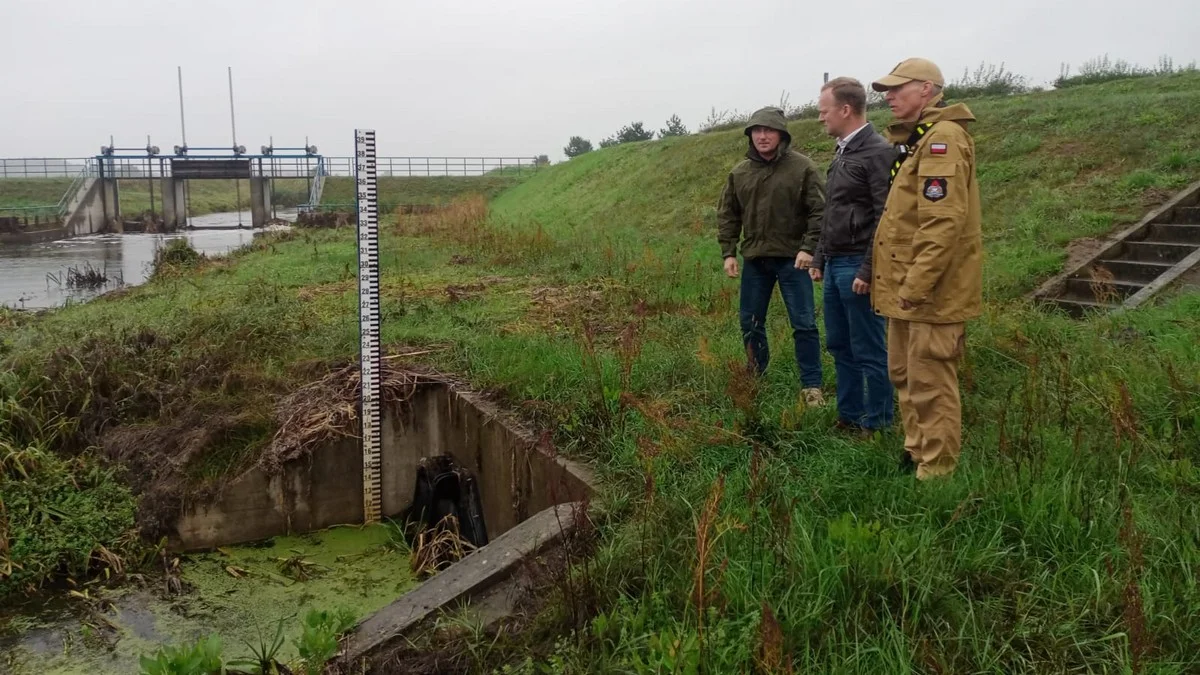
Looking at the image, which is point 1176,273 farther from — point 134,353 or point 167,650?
point 134,353

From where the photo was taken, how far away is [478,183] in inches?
1775

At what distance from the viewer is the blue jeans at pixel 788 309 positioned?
203 inches

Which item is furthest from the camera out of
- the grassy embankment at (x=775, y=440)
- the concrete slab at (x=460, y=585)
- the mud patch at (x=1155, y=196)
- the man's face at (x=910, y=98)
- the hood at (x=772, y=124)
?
the mud patch at (x=1155, y=196)

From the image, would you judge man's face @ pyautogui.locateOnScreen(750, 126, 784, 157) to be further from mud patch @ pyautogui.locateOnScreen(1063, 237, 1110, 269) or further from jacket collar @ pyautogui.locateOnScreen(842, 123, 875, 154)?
mud patch @ pyautogui.locateOnScreen(1063, 237, 1110, 269)

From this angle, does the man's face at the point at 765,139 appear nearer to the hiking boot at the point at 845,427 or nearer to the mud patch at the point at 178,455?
the hiking boot at the point at 845,427

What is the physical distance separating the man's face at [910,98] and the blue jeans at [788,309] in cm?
159

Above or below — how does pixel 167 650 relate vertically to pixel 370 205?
below

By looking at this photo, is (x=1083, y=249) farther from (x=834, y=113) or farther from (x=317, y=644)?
(x=317, y=644)

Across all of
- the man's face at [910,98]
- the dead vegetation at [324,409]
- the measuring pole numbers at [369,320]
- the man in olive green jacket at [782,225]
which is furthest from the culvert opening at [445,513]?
the man's face at [910,98]

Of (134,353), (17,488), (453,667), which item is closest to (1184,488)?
(453,667)

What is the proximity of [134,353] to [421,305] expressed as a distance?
298 cm

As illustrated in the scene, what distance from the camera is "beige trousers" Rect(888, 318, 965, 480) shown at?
365 centimetres

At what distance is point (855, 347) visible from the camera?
14.7 feet

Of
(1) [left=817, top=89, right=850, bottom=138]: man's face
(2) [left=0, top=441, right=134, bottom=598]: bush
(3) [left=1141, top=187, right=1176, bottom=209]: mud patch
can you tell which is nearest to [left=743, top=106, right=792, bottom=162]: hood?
(1) [left=817, top=89, right=850, bottom=138]: man's face
